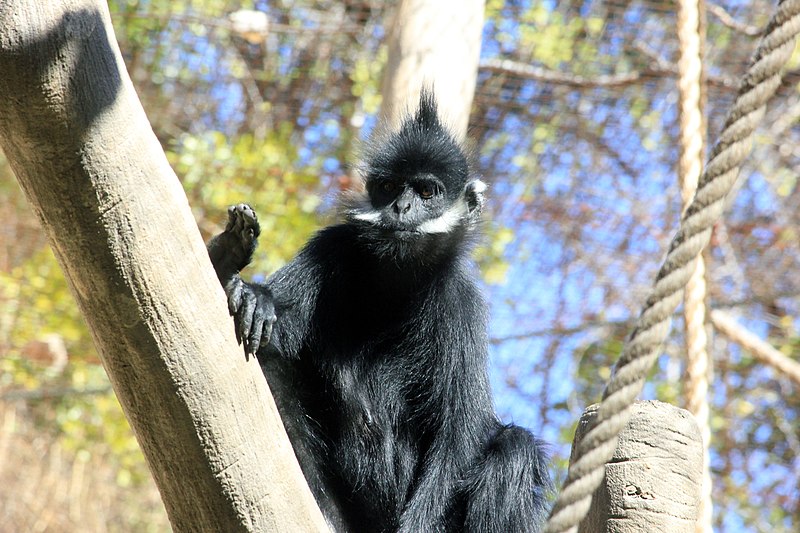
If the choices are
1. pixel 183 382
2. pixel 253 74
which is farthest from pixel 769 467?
pixel 183 382

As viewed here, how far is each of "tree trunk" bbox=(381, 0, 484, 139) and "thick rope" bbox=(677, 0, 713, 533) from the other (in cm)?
92

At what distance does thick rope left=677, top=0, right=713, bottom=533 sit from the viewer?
3113mm

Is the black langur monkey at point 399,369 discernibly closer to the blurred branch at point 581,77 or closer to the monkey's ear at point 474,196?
the monkey's ear at point 474,196

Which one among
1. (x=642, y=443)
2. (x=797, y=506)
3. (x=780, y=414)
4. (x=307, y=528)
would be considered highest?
(x=780, y=414)

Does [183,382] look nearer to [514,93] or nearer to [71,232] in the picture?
[71,232]

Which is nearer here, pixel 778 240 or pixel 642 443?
pixel 642 443

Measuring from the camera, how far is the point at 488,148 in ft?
19.3

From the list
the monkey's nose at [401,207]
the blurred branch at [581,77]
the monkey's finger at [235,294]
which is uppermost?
the blurred branch at [581,77]

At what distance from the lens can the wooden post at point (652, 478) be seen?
2012mm

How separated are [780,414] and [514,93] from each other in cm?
328

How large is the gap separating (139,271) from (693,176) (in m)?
2.15

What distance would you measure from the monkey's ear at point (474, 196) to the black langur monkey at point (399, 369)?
10cm

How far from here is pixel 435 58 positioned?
386 centimetres

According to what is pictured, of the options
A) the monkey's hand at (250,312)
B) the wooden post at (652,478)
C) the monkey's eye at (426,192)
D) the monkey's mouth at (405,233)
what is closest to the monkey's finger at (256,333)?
the monkey's hand at (250,312)
